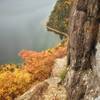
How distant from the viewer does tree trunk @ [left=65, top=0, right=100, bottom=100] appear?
53.1 ft

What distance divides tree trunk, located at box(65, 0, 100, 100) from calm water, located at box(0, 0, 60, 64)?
105ft

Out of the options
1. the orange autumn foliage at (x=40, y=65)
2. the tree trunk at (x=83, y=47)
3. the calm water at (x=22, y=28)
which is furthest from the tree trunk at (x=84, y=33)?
the calm water at (x=22, y=28)

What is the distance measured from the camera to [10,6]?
296 feet

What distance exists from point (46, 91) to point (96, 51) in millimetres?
7132

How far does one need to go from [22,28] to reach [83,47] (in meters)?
52.7

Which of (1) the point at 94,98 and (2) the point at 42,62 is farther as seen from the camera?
(2) the point at 42,62

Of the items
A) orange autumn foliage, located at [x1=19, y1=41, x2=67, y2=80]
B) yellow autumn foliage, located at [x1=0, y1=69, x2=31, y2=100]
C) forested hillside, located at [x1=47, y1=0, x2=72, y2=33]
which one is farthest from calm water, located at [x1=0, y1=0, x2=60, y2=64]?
yellow autumn foliage, located at [x1=0, y1=69, x2=31, y2=100]

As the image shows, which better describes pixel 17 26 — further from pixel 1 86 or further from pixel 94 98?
pixel 94 98

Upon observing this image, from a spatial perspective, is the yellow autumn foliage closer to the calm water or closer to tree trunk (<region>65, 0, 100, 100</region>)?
tree trunk (<region>65, 0, 100, 100</region>)

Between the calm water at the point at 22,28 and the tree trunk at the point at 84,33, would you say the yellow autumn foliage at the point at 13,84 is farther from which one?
the calm water at the point at 22,28

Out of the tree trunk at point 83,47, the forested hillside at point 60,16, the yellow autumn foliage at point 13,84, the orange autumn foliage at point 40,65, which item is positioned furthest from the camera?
the forested hillside at point 60,16

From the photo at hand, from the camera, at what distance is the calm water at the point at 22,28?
56062mm

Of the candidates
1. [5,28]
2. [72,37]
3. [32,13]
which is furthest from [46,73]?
[32,13]

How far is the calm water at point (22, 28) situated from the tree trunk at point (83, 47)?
32048 millimetres
